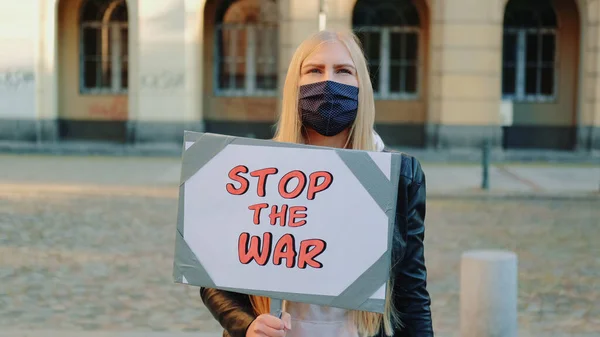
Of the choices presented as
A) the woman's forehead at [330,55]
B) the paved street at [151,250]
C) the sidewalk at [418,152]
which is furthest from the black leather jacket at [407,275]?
the sidewalk at [418,152]

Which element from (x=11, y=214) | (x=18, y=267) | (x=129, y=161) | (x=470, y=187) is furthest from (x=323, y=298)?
(x=129, y=161)

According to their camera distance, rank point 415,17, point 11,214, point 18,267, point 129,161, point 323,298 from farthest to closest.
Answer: point 415,17 < point 129,161 < point 11,214 < point 18,267 < point 323,298

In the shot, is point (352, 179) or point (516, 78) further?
point (516, 78)

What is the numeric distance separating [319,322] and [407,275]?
324 millimetres

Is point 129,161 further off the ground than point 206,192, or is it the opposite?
point 206,192

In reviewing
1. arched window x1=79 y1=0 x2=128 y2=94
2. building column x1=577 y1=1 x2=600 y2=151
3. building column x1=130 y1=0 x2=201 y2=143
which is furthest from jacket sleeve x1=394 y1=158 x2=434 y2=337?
arched window x1=79 y1=0 x2=128 y2=94

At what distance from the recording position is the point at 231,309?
9.11 feet

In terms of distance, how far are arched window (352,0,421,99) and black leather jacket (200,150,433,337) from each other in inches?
844

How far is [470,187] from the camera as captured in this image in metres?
16.5

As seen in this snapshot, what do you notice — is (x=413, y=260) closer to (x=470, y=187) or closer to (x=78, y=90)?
(x=470, y=187)

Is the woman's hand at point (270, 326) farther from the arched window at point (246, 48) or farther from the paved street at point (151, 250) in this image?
the arched window at point (246, 48)

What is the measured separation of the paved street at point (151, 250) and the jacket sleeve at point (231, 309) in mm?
3535

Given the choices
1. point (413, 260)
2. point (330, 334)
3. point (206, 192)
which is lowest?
point (330, 334)

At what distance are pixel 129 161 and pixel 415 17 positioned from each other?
8831 millimetres
